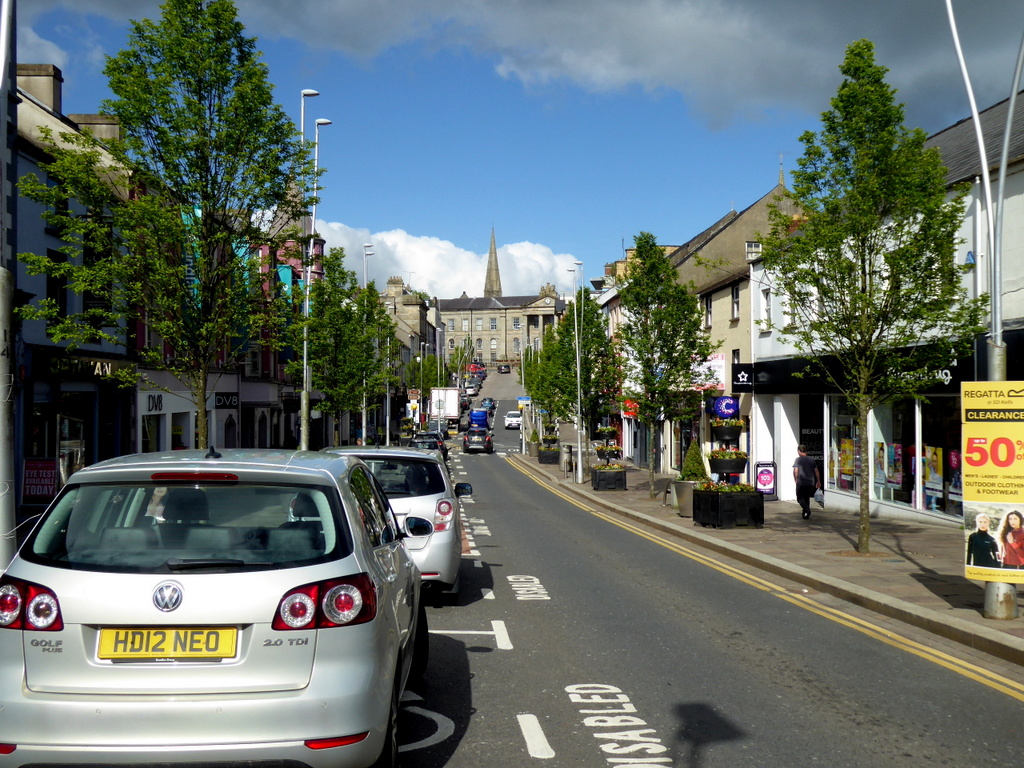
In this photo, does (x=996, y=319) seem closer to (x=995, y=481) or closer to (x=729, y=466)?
(x=995, y=481)

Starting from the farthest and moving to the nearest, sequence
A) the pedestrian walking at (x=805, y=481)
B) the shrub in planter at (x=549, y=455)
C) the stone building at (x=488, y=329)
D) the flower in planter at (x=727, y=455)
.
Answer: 1. the stone building at (x=488, y=329)
2. the shrub in planter at (x=549, y=455)
3. the flower in planter at (x=727, y=455)
4. the pedestrian walking at (x=805, y=481)

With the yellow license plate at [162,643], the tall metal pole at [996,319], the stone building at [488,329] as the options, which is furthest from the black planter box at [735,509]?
the stone building at [488,329]

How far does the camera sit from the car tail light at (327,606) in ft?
14.2

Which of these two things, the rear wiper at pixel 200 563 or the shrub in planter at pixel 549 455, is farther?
the shrub in planter at pixel 549 455

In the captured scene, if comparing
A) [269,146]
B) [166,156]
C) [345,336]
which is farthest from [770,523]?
[345,336]

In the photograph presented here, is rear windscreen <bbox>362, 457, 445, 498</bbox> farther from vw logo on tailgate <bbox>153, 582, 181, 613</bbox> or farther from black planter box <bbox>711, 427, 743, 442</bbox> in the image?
black planter box <bbox>711, 427, 743, 442</bbox>

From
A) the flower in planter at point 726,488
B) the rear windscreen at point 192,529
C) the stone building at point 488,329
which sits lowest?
the flower in planter at point 726,488

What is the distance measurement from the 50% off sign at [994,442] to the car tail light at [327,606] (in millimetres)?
7486

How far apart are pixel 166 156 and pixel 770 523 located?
14.3m

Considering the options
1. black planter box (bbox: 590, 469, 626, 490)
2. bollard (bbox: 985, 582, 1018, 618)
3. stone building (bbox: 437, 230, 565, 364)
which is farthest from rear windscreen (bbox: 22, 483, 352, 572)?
stone building (bbox: 437, 230, 565, 364)

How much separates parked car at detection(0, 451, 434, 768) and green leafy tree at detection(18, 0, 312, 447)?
41.0ft

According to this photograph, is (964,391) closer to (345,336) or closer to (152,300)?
(152,300)

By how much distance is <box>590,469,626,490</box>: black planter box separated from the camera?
34.2 metres

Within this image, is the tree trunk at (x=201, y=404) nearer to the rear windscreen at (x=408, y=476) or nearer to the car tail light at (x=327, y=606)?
the rear windscreen at (x=408, y=476)
